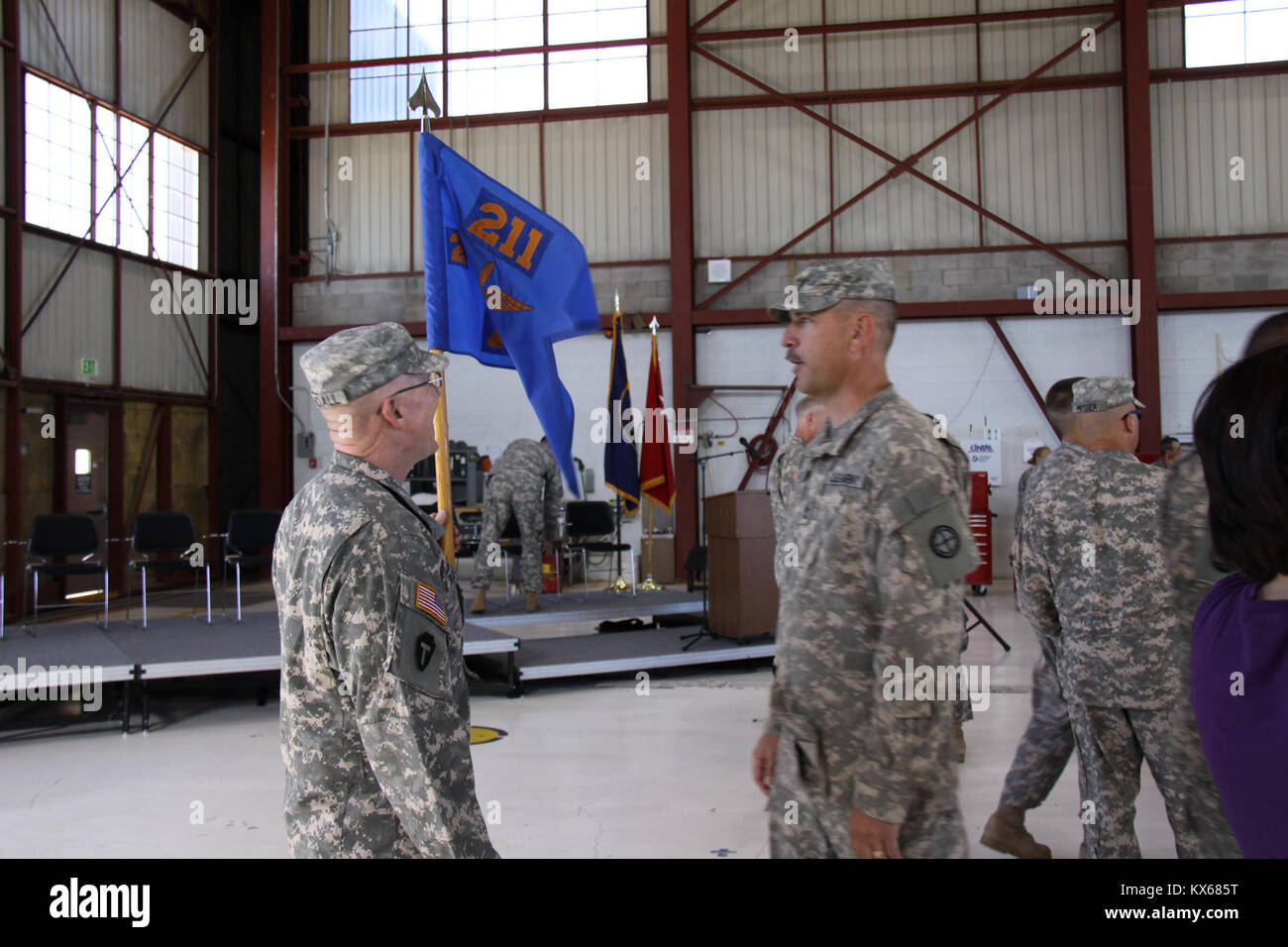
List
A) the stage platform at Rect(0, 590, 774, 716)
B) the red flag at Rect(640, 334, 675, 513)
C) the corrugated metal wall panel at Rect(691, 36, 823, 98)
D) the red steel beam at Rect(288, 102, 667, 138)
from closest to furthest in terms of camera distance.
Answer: the stage platform at Rect(0, 590, 774, 716) → the red flag at Rect(640, 334, 675, 513) → the corrugated metal wall panel at Rect(691, 36, 823, 98) → the red steel beam at Rect(288, 102, 667, 138)

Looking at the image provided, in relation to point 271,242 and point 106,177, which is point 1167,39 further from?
point 106,177

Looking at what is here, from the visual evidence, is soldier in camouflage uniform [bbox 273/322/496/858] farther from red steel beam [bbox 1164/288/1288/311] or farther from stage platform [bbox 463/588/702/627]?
red steel beam [bbox 1164/288/1288/311]

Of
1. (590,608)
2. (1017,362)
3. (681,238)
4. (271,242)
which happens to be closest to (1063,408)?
(590,608)

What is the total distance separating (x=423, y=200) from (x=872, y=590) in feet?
12.6

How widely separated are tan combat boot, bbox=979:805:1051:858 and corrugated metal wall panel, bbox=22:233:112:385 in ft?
33.4

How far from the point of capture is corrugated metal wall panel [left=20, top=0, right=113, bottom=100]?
32.7 ft

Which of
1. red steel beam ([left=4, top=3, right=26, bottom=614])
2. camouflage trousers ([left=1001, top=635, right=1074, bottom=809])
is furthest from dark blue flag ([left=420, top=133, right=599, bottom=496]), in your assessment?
red steel beam ([left=4, top=3, right=26, bottom=614])

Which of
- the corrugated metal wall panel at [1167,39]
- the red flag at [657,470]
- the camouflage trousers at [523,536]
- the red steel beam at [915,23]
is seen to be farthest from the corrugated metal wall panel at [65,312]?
the corrugated metal wall panel at [1167,39]

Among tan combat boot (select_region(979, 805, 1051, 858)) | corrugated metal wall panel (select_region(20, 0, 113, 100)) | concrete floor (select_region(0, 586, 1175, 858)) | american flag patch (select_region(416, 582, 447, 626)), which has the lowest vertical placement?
concrete floor (select_region(0, 586, 1175, 858))

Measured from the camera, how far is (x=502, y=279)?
197 inches

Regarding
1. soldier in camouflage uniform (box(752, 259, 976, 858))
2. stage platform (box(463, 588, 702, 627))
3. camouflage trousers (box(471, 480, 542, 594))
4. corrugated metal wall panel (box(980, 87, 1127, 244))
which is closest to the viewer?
soldier in camouflage uniform (box(752, 259, 976, 858))

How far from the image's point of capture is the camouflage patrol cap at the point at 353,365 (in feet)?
5.25

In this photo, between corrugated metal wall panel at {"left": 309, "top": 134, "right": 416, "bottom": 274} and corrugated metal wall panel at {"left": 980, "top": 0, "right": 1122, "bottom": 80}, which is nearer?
corrugated metal wall panel at {"left": 980, "top": 0, "right": 1122, "bottom": 80}

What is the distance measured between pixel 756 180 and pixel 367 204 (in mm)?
5272
